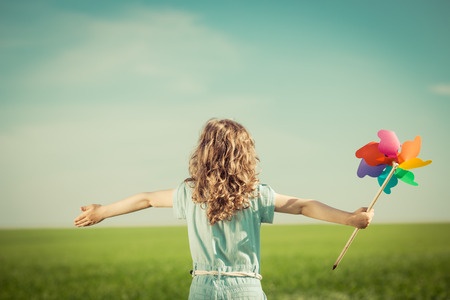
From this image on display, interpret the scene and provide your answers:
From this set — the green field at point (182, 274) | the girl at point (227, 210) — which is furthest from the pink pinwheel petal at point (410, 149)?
the green field at point (182, 274)

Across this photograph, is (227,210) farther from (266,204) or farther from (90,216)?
(90,216)

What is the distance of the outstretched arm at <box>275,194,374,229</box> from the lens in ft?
10.6

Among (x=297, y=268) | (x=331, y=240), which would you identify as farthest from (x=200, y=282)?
(x=331, y=240)

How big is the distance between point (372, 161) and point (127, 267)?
35.6 ft

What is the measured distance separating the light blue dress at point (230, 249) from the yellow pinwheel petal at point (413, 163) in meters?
0.82

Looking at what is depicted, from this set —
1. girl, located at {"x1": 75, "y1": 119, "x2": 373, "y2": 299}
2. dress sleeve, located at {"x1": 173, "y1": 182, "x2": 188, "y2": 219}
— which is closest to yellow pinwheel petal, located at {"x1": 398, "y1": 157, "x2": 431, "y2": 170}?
girl, located at {"x1": 75, "y1": 119, "x2": 373, "y2": 299}

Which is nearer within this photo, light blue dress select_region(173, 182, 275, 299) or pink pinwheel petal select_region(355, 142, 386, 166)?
light blue dress select_region(173, 182, 275, 299)

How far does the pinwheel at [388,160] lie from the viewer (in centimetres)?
340

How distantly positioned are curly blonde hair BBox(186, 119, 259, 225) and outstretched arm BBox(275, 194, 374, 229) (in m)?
0.18

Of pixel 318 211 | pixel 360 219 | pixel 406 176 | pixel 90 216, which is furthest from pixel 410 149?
pixel 90 216

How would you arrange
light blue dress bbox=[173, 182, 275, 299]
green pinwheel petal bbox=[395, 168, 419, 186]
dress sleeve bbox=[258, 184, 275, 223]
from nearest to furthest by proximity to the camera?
1. light blue dress bbox=[173, 182, 275, 299]
2. dress sleeve bbox=[258, 184, 275, 223]
3. green pinwheel petal bbox=[395, 168, 419, 186]

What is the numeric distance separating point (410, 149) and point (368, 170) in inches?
11.2

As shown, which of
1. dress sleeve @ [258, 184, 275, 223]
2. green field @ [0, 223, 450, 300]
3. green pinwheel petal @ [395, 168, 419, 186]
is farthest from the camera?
green field @ [0, 223, 450, 300]

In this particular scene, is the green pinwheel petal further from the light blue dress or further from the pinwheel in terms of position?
the light blue dress
